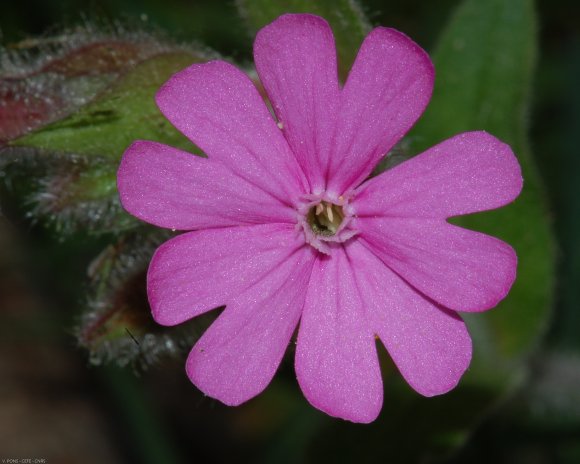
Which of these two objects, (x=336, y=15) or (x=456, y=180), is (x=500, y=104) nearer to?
(x=336, y=15)

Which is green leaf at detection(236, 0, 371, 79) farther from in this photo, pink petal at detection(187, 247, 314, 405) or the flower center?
pink petal at detection(187, 247, 314, 405)

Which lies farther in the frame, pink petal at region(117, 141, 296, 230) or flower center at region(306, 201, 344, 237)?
flower center at region(306, 201, 344, 237)

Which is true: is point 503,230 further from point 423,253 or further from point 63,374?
point 63,374

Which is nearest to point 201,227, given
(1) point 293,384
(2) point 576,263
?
(1) point 293,384

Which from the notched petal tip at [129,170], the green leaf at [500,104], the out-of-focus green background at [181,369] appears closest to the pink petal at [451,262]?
the notched petal tip at [129,170]

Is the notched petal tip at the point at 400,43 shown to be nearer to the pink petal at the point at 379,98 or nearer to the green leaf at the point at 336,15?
the pink petal at the point at 379,98

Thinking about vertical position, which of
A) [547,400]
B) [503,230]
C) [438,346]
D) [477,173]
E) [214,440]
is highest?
[477,173]

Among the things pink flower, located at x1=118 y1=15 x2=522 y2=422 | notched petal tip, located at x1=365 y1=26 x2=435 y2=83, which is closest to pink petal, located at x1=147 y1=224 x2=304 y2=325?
pink flower, located at x1=118 y1=15 x2=522 y2=422
